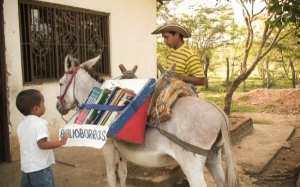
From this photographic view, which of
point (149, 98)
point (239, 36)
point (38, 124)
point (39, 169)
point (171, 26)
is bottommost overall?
point (39, 169)

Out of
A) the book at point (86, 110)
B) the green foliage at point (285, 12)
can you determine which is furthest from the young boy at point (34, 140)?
A: the green foliage at point (285, 12)

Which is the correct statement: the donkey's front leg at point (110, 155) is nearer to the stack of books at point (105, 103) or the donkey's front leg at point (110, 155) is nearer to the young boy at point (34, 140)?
the stack of books at point (105, 103)

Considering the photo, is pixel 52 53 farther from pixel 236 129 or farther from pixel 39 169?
pixel 236 129

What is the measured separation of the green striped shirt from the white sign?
1.32 meters

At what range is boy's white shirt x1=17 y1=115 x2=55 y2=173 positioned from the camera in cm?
247

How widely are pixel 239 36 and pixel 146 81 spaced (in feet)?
45.0

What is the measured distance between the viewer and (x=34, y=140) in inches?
98.0

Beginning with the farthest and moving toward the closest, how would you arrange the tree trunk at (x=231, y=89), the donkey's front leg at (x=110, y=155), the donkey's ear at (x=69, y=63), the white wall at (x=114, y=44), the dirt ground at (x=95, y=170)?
the tree trunk at (x=231, y=89) < the white wall at (x=114, y=44) < the dirt ground at (x=95, y=170) < the donkey's ear at (x=69, y=63) < the donkey's front leg at (x=110, y=155)

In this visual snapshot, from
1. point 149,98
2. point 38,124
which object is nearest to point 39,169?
point 38,124

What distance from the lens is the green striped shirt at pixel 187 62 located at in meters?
3.37

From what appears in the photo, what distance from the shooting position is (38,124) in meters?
2.46

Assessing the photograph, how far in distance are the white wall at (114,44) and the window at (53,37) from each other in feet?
0.59

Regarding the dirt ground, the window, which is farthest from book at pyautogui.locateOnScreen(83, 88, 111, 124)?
the window

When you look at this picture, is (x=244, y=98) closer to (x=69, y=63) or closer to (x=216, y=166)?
(x=216, y=166)
